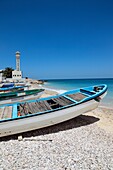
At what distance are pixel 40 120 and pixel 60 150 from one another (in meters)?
1.33

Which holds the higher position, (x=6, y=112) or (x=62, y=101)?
(x=62, y=101)

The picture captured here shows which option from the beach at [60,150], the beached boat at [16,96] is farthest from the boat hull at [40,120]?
the beached boat at [16,96]

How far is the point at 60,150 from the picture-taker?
395 cm

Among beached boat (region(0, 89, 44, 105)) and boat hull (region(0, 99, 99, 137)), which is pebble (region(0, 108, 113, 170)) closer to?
boat hull (region(0, 99, 99, 137))

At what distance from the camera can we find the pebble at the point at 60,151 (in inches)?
129

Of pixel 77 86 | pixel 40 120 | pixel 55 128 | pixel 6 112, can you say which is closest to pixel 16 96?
pixel 6 112

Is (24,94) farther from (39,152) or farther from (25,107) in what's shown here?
(39,152)

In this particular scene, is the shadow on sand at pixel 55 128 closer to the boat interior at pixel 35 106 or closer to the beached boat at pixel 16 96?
the boat interior at pixel 35 106

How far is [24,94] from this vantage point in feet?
33.8

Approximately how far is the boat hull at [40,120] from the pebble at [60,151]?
1.21ft

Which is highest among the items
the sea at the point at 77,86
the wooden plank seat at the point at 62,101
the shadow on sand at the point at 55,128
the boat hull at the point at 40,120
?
the wooden plank seat at the point at 62,101

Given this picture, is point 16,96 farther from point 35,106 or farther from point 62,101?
point 62,101

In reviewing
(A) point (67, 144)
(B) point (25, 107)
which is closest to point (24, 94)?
(B) point (25, 107)

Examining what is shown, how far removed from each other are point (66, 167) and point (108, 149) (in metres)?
1.58
